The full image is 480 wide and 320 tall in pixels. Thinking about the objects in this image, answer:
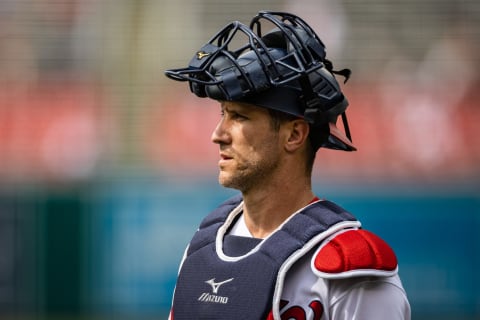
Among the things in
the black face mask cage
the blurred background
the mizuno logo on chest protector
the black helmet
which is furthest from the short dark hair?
the blurred background

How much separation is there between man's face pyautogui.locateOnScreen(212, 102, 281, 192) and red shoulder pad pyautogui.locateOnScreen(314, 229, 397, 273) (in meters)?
0.29

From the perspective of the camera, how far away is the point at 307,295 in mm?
2598

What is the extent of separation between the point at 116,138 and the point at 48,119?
60 centimetres

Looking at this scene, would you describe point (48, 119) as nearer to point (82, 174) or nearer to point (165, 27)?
point (82, 174)

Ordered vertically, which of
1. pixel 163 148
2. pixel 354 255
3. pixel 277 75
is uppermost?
pixel 277 75

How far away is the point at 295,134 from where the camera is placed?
9.20ft

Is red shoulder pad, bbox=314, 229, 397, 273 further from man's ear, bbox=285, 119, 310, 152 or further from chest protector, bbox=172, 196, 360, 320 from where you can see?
man's ear, bbox=285, 119, 310, 152

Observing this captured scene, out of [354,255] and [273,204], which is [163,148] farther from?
[354,255]

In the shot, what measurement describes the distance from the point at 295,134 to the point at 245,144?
0.15 m

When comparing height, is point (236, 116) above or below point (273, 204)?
above

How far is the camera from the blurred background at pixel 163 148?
323 inches

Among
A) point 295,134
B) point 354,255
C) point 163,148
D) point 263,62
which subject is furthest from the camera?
point 163,148

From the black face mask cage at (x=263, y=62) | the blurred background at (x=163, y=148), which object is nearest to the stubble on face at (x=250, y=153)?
the black face mask cage at (x=263, y=62)

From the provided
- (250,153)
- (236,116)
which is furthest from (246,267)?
(236,116)
